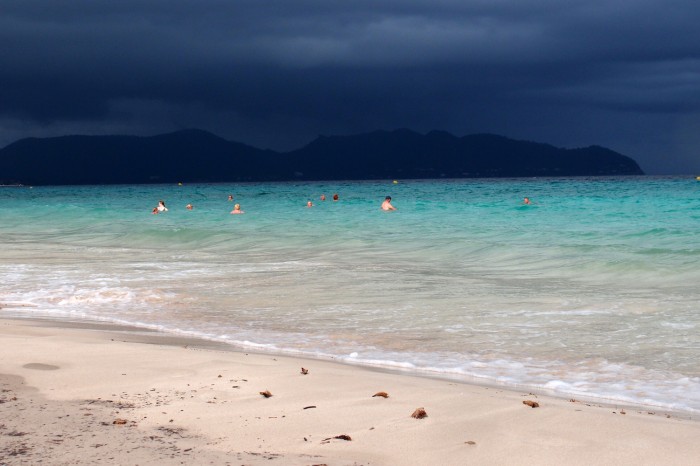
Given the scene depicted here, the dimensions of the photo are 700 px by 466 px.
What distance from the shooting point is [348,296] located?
11.0 meters

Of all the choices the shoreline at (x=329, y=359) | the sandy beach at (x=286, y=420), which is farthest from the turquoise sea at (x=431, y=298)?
the sandy beach at (x=286, y=420)

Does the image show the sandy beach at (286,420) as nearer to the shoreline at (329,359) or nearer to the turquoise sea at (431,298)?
the shoreline at (329,359)

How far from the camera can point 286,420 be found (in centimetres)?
468

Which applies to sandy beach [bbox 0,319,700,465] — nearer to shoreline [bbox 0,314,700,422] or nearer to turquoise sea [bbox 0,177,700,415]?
shoreline [bbox 0,314,700,422]

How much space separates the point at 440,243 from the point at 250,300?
9.61m

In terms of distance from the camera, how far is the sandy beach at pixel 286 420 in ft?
13.2

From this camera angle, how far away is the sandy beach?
13.2ft

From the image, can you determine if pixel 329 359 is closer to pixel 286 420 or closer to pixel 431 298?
pixel 286 420

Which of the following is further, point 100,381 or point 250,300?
point 250,300

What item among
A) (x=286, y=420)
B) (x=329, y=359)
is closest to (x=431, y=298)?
(x=329, y=359)

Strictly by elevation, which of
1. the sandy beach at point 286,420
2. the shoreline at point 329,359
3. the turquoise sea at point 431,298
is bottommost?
the turquoise sea at point 431,298

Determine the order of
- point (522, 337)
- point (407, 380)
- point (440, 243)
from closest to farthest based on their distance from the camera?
point (407, 380) < point (522, 337) < point (440, 243)

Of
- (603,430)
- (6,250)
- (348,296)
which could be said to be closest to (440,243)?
(348,296)

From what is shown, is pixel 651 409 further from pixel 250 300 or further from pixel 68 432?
pixel 250 300
